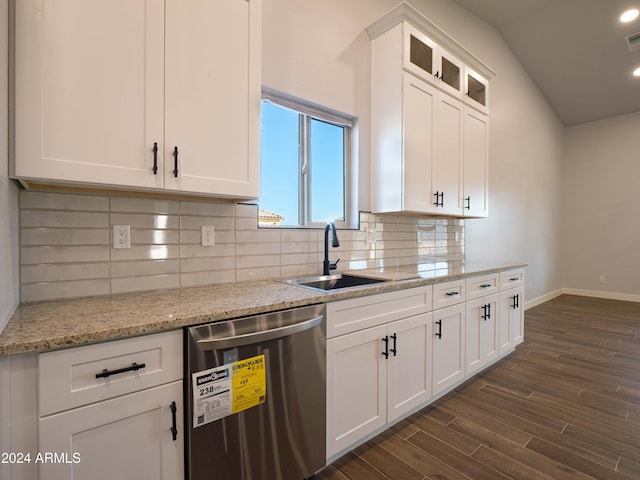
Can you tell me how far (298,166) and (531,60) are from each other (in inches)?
177

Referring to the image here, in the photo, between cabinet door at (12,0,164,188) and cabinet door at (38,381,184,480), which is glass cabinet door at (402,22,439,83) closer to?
cabinet door at (12,0,164,188)

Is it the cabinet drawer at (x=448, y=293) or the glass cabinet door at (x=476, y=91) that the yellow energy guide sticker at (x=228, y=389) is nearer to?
the cabinet drawer at (x=448, y=293)

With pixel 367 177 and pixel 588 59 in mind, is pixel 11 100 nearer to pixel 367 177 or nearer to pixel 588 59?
pixel 367 177

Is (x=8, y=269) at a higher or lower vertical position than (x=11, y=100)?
lower

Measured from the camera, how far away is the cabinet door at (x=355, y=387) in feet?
5.10

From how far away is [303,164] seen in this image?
2377 millimetres

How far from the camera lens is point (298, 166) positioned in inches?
93.2

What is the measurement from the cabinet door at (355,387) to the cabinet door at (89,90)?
3.87ft

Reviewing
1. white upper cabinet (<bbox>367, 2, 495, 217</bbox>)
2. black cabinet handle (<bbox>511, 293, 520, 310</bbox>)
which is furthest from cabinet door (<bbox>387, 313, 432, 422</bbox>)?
black cabinet handle (<bbox>511, 293, 520, 310</bbox>)

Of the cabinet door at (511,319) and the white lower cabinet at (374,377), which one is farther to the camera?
the cabinet door at (511,319)

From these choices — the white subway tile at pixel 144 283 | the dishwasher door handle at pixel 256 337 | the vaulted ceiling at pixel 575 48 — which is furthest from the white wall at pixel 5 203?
the vaulted ceiling at pixel 575 48

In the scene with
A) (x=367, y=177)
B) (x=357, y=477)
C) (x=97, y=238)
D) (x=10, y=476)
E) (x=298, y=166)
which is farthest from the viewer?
(x=367, y=177)

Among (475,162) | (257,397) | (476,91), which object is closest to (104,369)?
(257,397)

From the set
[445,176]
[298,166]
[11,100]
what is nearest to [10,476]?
[11,100]
